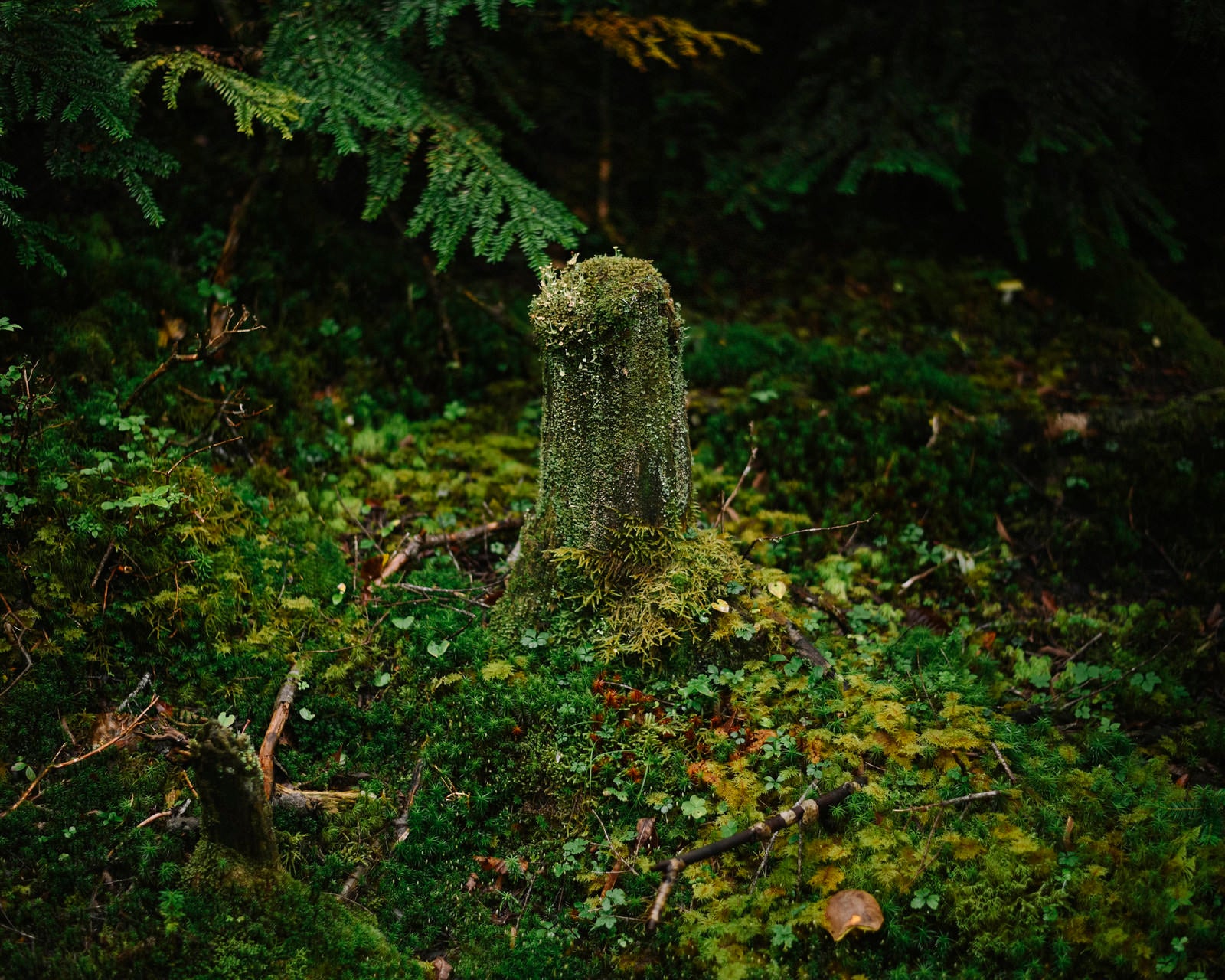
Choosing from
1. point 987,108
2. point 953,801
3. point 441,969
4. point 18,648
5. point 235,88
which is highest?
point 987,108

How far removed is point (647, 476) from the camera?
12.5 feet

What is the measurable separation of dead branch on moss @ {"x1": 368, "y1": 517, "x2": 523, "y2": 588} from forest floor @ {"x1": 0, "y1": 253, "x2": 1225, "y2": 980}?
25 mm

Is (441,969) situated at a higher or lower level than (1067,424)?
lower

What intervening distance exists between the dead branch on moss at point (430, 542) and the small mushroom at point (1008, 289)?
5498 mm

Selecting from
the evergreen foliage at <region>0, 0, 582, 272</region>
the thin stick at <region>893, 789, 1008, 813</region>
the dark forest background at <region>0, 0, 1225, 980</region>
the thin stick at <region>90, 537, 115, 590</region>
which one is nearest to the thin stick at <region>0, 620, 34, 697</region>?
the dark forest background at <region>0, 0, 1225, 980</region>

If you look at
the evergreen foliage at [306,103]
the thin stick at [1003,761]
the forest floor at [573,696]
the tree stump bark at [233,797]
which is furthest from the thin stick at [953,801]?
the evergreen foliage at [306,103]

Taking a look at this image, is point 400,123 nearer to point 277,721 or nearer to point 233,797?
point 277,721

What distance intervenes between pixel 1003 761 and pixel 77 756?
3953 mm

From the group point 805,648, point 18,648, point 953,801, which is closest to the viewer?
point 953,801

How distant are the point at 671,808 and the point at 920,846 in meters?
0.99

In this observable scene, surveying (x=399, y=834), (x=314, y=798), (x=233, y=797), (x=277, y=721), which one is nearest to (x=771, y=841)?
(x=399, y=834)

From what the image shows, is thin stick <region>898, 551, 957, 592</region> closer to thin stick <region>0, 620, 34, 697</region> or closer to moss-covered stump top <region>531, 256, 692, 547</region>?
moss-covered stump top <region>531, 256, 692, 547</region>

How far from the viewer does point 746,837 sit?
10.0 feet

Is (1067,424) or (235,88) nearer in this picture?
(235,88)
